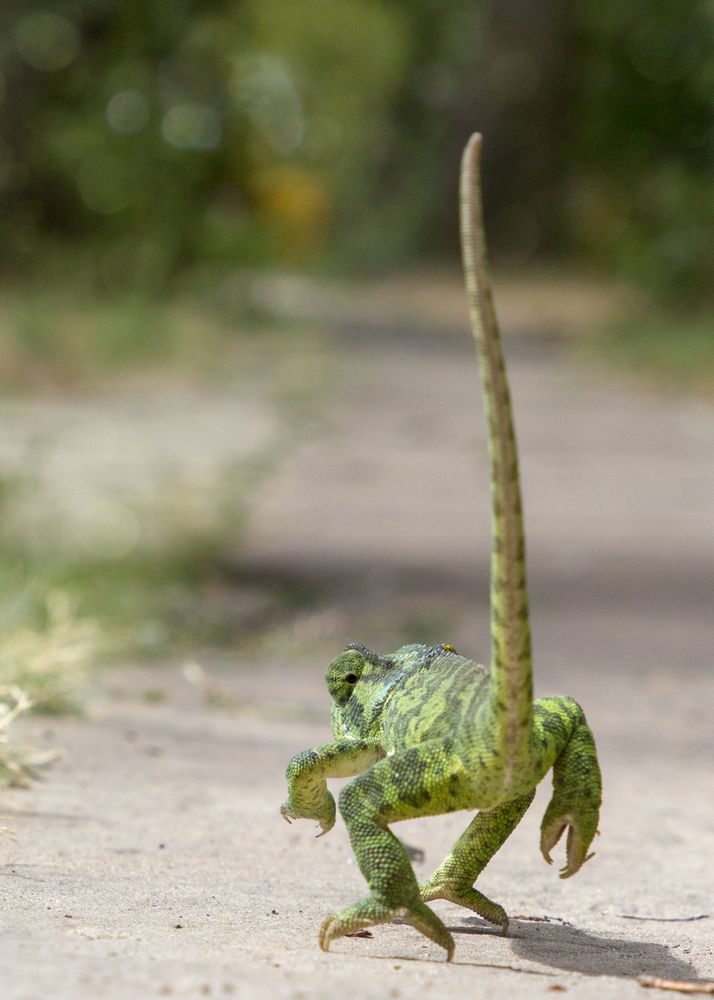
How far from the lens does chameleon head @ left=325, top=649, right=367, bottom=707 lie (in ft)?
9.66

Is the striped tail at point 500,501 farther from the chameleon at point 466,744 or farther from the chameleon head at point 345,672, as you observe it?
the chameleon head at point 345,672

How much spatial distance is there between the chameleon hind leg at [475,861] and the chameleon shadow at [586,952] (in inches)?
2.7

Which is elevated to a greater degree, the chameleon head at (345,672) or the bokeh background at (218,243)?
the bokeh background at (218,243)

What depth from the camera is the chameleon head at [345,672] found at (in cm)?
294

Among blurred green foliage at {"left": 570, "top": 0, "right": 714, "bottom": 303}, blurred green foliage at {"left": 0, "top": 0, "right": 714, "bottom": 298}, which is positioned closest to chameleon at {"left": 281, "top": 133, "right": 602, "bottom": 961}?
blurred green foliage at {"left": 570, "top": 0, "right": 714, "bottom": 303}

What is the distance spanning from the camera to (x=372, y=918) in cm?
247

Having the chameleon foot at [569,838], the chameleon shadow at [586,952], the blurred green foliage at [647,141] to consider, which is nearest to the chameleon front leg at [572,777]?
the chameleon foot at [569,838]

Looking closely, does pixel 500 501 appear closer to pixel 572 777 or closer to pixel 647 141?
pixel 572 777

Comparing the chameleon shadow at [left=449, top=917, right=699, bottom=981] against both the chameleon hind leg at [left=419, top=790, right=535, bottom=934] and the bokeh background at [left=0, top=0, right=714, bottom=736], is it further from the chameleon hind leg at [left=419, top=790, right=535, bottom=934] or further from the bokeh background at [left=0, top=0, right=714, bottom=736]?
the bokeh background at [left=0, top=0, right=714, bottom=736]

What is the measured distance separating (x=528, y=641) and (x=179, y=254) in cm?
1687

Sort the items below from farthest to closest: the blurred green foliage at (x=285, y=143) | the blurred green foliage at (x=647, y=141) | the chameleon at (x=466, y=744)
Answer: the blurred green foliage at (x=285, y=143) → the blurred green foliage at (x=647, y=141) → the chameleon at (x=466, y=744)

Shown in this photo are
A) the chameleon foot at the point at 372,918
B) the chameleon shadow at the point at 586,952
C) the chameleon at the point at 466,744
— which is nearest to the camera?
the chameleon at the point at 466,744

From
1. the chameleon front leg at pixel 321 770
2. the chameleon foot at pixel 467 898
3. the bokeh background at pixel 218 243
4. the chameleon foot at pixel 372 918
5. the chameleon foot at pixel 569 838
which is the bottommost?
the chameleon foot at pixel 372 918

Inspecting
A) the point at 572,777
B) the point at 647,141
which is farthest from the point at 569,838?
the point at 647,141
